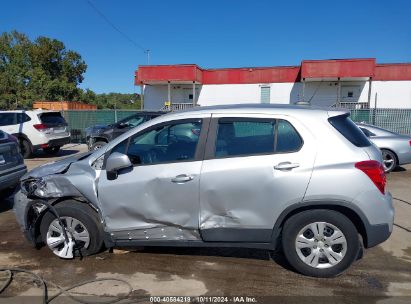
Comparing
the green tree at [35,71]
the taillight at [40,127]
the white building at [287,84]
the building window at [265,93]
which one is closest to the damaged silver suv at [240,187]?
the taillight at [40,127]

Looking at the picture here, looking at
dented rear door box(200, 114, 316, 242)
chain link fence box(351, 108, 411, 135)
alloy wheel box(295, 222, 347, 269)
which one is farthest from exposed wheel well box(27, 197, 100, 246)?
chain link fence box(351, 108, 411, 135)

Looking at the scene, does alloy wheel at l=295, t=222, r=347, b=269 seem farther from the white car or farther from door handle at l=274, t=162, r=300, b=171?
the white car

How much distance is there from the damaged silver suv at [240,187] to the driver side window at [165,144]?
11 millimetres

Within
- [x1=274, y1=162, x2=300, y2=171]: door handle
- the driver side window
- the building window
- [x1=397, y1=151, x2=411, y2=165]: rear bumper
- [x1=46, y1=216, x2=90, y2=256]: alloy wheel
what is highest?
the building window

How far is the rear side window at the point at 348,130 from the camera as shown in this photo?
398 cm

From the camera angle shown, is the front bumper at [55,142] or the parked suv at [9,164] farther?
the front bumper at [55,142]

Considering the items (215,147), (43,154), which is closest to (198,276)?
(215,147)

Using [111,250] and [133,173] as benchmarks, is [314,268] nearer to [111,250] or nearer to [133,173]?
[133,173]

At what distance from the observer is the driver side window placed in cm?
415

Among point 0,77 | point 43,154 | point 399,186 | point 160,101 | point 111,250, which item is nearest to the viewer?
point 111,250

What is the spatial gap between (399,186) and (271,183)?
233 inches

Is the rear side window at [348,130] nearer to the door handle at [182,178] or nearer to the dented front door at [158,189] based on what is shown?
the dented front door at [158,189]

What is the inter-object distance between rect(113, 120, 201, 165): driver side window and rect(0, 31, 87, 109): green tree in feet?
126

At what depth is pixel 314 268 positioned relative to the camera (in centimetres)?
398
